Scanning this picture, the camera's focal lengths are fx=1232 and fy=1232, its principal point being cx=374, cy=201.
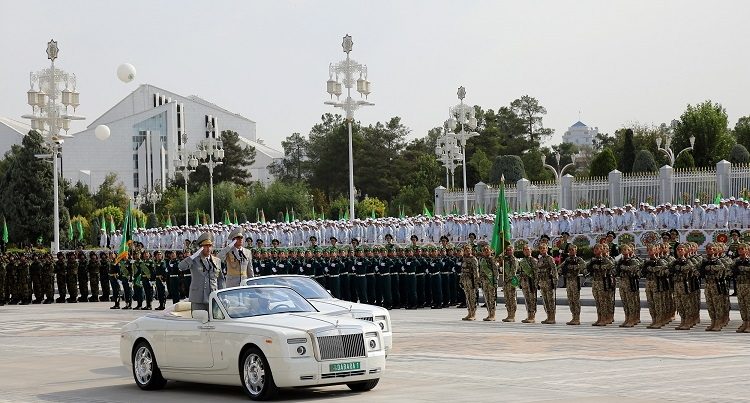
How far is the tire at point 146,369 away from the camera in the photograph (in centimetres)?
1471

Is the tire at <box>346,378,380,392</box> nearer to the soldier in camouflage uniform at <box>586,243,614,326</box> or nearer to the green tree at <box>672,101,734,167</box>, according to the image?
the soldier in camouflage uniform at <box>586,243,614,326</box>

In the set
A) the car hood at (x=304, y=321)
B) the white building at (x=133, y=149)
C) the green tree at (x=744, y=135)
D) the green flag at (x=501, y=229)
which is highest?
the white building at (x=133, y=149)

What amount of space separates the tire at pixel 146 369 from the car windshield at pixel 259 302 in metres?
1.29

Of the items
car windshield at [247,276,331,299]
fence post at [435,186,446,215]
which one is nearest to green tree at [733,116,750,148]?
fence post at [435,186,446,215]

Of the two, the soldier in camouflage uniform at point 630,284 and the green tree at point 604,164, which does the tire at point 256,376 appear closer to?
the soldier in camouflage uniform at point 630,284

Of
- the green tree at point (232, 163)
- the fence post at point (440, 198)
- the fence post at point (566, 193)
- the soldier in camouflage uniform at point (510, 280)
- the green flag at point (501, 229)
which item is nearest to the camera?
the soldier in camouflage uniform at point (510, 280)

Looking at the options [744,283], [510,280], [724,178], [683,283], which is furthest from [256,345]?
[724,178]

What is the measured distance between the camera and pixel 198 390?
1468 centimetres

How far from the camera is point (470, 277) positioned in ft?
86.0

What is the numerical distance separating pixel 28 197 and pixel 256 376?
74.5 m

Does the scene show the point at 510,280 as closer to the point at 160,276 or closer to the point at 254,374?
the point at 160,276

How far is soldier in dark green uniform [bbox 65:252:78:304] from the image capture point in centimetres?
3809

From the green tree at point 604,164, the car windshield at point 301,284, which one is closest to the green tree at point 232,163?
the green tree at point 604,164

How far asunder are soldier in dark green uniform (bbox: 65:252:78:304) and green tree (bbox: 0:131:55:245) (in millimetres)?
47154
